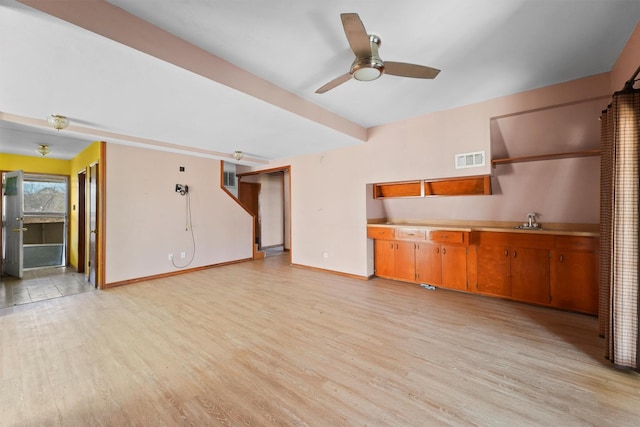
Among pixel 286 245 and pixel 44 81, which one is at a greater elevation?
pixel 44 81

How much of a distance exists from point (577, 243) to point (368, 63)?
10.4 ft

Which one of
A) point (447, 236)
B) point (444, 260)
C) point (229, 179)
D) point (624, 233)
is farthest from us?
point (229, 179)

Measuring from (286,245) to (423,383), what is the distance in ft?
21.5

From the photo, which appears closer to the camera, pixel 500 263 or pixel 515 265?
pixel 515 265

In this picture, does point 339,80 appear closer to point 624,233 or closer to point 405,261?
point 624,233

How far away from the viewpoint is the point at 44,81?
2221 mm

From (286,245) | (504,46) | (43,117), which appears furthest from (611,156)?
(286,245)

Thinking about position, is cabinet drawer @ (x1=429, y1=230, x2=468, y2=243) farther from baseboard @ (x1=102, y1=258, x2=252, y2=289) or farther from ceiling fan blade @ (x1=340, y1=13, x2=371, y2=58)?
baseboard @ (x1=102, y1=258, x2=252, y2=289)

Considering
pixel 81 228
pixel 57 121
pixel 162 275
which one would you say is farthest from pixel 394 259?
pixel 81 228

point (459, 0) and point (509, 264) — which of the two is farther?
point (509, 264)

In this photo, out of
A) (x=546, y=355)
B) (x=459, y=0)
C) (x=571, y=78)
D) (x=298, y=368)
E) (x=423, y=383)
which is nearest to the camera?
(x=459, y=0)

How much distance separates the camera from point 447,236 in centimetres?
371

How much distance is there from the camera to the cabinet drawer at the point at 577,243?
282 centimetres

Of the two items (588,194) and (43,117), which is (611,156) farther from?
(43,117)
